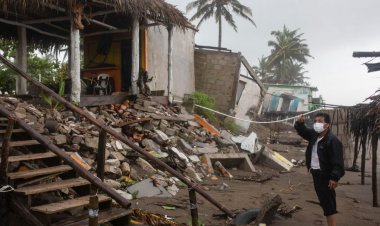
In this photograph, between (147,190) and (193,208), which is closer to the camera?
(193,208)

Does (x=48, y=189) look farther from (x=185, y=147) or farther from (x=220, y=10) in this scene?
(x=220, y=10)

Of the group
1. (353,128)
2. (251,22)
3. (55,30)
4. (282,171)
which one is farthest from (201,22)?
(353,128)

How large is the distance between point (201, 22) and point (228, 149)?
22676 millimetres

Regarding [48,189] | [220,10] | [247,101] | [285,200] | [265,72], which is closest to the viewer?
[48,189]

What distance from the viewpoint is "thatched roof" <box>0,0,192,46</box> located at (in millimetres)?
9126

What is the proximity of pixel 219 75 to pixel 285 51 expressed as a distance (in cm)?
2551

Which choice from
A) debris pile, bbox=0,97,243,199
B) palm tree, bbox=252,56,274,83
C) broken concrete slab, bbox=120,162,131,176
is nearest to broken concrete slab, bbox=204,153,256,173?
debris pile, bbox=0,97,243,199

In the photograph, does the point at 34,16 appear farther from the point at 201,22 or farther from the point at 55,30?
the point at 201,22

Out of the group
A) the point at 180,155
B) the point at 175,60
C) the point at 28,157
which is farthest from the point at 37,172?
the point at 175,60

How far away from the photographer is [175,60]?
16.1 m

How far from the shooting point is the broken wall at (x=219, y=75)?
18.1 meters

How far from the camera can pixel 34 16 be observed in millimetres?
11898

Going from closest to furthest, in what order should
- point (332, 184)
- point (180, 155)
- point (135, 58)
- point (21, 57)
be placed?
point (332, 184) < point (180, 155) < point (135, 58) < point (21, 57)

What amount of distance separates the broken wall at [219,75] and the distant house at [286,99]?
15.8 meters
